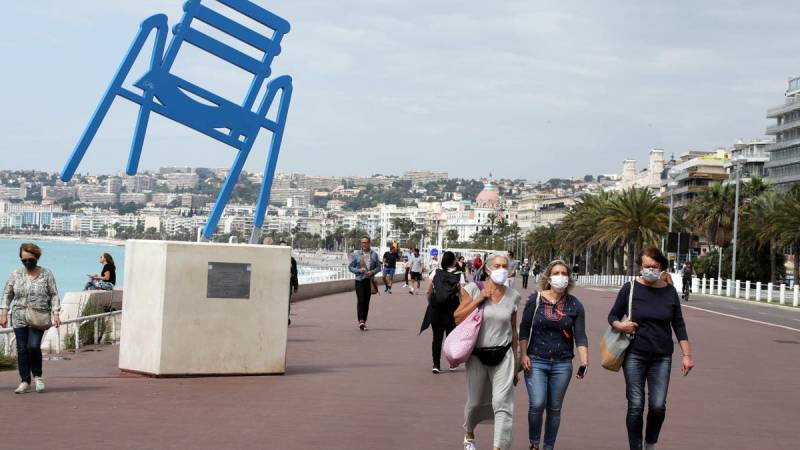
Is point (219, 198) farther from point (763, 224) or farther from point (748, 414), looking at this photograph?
point (763, 224)

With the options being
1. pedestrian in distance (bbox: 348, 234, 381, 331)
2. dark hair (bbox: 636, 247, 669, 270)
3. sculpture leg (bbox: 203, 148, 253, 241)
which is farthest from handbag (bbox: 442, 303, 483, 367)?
pedestrian in distance (bbox: 348, 234, 381, 331)

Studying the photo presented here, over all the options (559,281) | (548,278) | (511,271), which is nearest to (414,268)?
(511,271)

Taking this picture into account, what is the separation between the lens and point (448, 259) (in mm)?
12922

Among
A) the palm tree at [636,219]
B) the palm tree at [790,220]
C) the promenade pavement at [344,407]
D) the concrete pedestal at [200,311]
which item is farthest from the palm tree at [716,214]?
the concrete pedestal at [200,311]

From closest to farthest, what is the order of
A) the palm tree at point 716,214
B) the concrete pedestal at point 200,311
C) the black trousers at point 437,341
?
the concrete pedestal at point 200,311, the black trousers at point 437,341, the palm tree at point 716,214

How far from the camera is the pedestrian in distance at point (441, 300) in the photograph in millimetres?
13914

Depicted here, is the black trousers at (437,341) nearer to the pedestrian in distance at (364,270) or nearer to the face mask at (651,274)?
the pedestrian in distance at (364,270)

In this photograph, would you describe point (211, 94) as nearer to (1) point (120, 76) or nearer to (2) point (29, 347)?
(1) point (120, 76)

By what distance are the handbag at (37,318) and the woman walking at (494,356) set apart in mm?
4693

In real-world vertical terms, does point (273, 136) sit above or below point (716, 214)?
below

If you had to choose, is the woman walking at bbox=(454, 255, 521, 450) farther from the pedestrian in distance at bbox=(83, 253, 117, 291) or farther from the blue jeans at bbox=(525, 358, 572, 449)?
the pedestrian in distance at bbox=(83, 253, 117, 291)

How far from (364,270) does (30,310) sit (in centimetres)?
944

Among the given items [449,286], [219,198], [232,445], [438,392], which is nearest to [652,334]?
[232,445]

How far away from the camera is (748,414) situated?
11.3m
